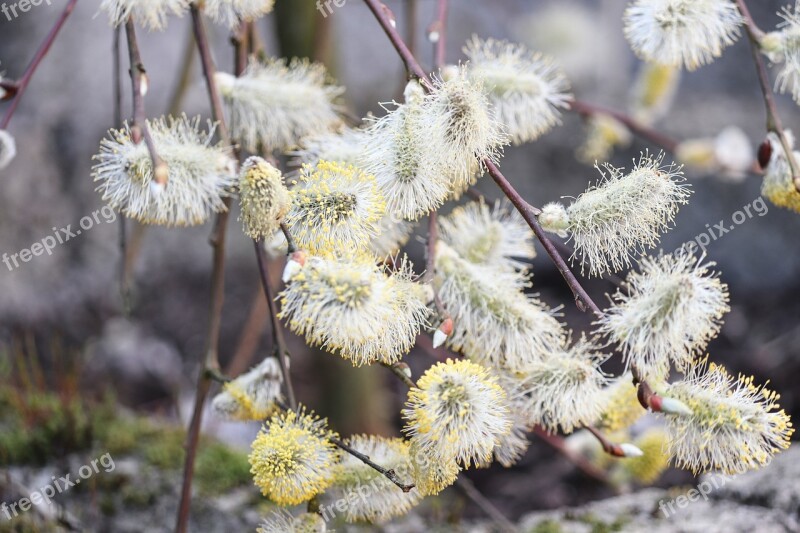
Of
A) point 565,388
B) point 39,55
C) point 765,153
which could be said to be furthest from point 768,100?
point 39,55

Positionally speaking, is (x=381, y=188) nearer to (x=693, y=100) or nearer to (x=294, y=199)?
(x=294, y=199)

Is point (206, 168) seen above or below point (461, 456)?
above

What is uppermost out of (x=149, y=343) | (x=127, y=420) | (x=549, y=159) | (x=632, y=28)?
(x=632, y=28)

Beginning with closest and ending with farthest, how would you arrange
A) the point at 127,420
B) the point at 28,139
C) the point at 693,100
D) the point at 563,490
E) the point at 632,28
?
1. the point at 632,28
2. the point at 127,420
3. the point at 563,490
4. the point at 28,139
5. the point at 693,100

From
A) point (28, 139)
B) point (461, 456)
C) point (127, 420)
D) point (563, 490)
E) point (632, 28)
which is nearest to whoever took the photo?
point (461, 456)

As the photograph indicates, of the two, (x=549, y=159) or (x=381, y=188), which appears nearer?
(x=381, y=188)

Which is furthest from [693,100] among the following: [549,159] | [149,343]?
[149,343]

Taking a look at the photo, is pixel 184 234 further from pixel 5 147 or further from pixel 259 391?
→ pixel 259 391

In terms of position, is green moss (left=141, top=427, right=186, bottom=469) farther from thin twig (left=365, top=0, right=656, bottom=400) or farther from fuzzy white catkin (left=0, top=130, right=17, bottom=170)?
thin twig (left=365, top=0, right=656, bottom=400)
